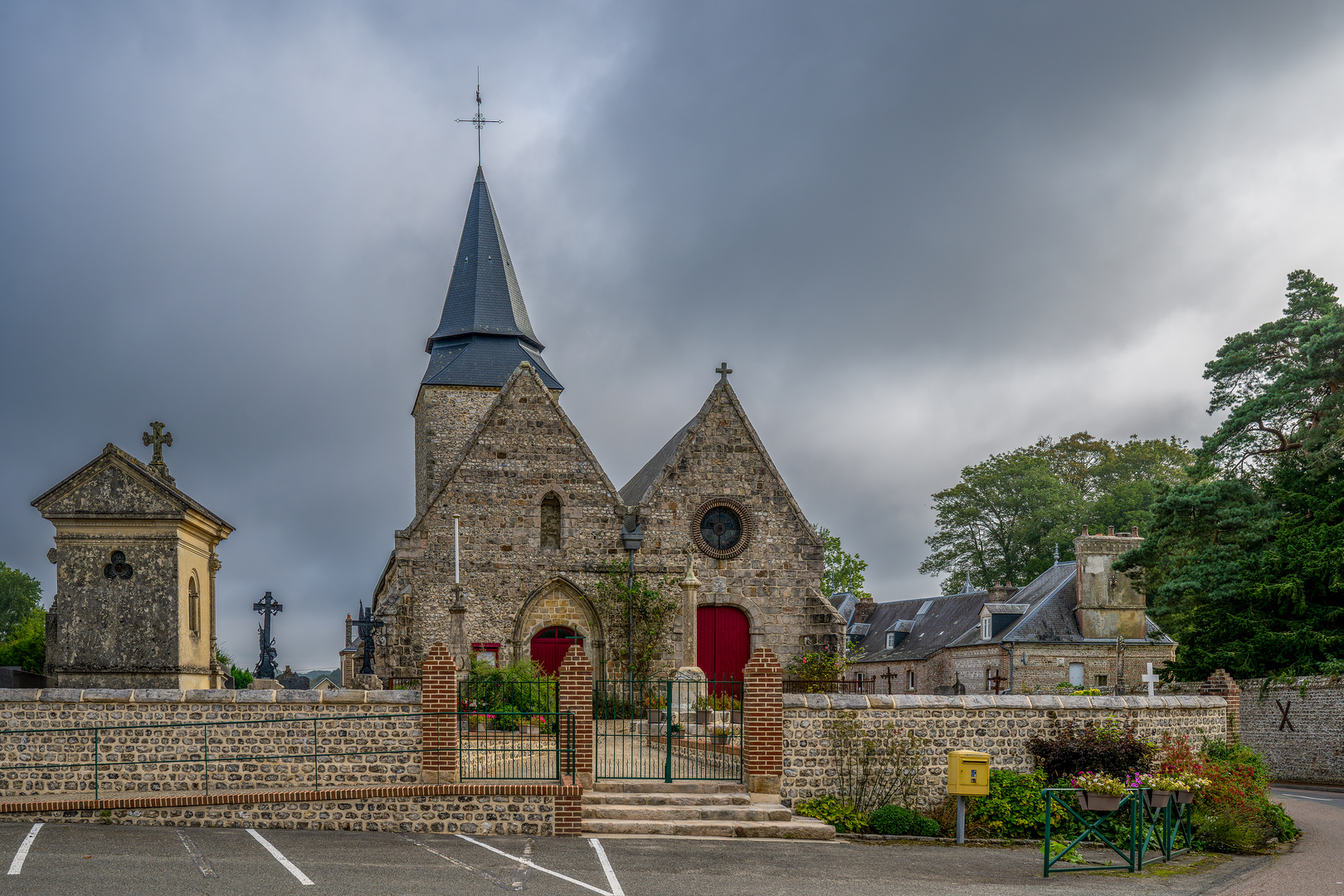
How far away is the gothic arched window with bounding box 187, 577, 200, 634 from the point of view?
15312mm

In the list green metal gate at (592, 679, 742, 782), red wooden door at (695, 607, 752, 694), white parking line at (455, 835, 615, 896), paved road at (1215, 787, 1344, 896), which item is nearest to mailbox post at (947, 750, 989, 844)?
green metal gate at (592, 679, 742, 782)

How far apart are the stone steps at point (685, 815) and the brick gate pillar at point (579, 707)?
0.38 metres

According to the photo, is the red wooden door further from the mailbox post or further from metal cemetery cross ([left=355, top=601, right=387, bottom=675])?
the mailbox post

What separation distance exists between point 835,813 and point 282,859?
6.61 m

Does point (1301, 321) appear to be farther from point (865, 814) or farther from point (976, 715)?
point (865, 814)

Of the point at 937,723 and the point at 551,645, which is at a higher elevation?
the point at 551,645

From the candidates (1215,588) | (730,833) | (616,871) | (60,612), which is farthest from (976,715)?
(1215,588)

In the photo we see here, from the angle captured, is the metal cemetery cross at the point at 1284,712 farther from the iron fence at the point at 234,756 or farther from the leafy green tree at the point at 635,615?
the iron fence at the point at 234,756

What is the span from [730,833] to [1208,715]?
8.07 metres

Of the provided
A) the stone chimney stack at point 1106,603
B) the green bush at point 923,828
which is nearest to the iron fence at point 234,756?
the green bush at point 923,828

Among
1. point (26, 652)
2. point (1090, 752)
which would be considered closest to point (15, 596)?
point (26, 652)

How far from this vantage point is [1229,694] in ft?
70.9

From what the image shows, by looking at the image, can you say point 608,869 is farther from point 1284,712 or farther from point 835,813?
point 1284,712

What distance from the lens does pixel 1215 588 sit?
27.4 metres
